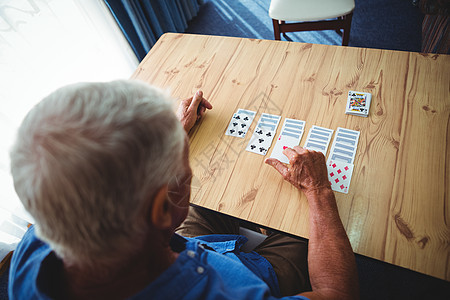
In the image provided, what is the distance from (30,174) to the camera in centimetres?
50

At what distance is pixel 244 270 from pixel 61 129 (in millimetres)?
623

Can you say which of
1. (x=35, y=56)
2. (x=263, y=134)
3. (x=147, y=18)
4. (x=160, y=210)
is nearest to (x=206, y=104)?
(x=263, y=134)

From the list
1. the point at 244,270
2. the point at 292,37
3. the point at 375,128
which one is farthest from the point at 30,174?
the point at 292,37

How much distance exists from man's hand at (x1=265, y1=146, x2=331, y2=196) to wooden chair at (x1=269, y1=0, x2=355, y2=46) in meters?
1.44

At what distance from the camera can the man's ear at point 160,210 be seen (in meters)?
0.59

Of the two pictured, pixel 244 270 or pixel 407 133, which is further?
pixel 407 133

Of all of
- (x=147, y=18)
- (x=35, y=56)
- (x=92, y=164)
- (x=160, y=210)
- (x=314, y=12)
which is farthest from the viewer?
(x=147, y=18)

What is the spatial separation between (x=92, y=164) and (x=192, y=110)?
0.86 m

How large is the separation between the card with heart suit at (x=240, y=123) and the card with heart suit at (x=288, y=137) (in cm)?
17

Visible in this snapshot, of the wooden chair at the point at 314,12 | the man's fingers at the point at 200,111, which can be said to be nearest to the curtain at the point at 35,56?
the man's fingers at the point at 200,111

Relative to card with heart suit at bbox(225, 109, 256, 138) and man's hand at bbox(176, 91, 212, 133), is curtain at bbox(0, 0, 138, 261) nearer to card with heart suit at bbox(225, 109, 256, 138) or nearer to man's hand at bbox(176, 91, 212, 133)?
man's hand at bbox(176, 91, 212, 133)

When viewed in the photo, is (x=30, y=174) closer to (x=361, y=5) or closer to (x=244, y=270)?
(x=244, y=270)

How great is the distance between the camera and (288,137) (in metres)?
1.18

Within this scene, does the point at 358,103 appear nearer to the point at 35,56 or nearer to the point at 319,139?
the point at 319,139
